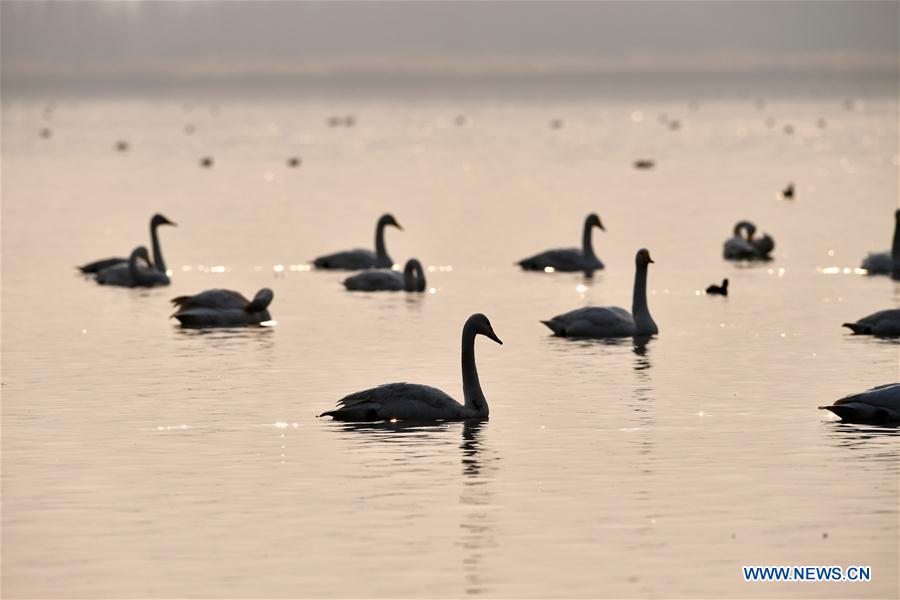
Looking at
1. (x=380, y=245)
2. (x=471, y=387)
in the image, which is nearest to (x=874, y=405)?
(x=471, y=387)

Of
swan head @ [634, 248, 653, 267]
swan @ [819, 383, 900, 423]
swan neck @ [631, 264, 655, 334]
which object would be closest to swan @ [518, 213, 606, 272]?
swan head @ [634, 248, 653, 267]

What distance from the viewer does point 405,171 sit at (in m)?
98.0

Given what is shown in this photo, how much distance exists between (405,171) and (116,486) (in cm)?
7913

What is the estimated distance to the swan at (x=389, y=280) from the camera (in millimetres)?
38188

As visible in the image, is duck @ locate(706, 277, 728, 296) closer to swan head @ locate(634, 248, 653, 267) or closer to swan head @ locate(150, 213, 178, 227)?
swan head @ locate(634, 248, 653, 267)

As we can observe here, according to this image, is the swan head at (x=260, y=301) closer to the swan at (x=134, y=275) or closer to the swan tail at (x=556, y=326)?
the swan tail at (x=556, y=326)

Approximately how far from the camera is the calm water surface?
16359 mm

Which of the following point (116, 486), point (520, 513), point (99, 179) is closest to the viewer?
point (520, 513)

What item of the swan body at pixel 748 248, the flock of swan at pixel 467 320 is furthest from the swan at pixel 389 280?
the swan body at pixel 748 248

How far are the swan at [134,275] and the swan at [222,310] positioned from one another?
6728 millimetres

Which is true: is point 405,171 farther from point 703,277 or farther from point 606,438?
point 606,438

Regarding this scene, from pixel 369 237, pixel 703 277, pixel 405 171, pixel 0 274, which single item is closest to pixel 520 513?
pixel 703 277

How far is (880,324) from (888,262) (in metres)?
10.6

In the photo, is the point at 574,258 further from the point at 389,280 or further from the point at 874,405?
the point at 874,405
